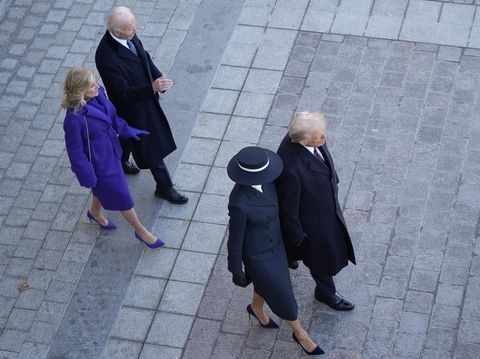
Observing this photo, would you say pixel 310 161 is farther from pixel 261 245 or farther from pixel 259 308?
pixel 259 308

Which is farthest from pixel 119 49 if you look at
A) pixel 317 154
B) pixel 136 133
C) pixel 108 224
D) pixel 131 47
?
pixel 317 154

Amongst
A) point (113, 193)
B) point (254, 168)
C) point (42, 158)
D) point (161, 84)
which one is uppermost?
point (254, 168)

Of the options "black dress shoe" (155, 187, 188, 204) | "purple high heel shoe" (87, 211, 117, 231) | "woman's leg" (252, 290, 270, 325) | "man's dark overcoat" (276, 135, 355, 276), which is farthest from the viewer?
"black dress shoe" (155, 187, 188, 204)

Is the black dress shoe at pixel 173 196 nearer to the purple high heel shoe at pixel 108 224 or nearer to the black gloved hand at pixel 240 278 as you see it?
the purple high heel shoe at pixel 108 224

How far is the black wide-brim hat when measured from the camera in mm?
5719

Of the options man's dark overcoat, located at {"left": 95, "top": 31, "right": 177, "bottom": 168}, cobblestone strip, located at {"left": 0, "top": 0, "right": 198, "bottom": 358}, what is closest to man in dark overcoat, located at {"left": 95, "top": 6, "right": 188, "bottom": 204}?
man's dark overcoat, located at {"left": 95, "top": 31, "right": 177, "bottom": 168}

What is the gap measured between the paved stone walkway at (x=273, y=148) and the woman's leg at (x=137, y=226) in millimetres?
156

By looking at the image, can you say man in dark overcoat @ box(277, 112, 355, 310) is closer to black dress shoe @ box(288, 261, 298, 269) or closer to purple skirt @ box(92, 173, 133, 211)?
black dress shoe @ box(288, 261, 298, 269)

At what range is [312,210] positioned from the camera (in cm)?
→ 623

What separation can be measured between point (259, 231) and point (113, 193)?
68.5 inches

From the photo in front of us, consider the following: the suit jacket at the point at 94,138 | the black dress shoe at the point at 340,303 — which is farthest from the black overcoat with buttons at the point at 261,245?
the suit jacket at the point at 94,138

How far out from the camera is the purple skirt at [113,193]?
7109 millimetres

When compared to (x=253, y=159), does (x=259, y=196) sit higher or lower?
lower

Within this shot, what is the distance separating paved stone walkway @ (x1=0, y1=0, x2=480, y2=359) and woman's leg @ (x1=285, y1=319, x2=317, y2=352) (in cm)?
18
